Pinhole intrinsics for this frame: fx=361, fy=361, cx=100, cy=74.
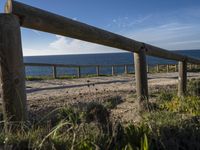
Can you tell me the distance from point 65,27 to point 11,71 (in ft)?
3.30

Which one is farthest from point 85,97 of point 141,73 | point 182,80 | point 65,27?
point 65,27

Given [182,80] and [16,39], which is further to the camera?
[182,80]

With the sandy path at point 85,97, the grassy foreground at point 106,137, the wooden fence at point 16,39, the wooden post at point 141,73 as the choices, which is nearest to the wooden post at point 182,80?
the sandy path at point 85,97

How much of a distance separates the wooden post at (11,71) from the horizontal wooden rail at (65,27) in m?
0.14

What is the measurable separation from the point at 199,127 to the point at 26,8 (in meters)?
2.02

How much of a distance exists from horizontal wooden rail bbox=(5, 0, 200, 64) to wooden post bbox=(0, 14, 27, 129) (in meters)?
0.14

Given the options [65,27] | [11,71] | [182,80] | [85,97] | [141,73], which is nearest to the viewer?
[11,71]

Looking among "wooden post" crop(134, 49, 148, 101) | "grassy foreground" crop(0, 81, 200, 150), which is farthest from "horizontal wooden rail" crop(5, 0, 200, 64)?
"grassy foreground" crop(0, 81, 200, 150)

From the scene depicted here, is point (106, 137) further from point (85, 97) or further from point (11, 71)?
point (85, 97)

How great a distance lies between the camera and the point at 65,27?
384cm

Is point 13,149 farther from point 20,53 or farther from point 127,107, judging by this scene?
point 127,107

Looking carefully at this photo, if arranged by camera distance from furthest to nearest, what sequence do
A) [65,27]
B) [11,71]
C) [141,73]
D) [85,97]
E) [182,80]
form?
[85,97] < [182,80] < [141,73] < [65,27] < [11,71]

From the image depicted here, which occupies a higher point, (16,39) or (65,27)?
(65,27)

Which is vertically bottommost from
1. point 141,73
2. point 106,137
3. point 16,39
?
point 106,137
